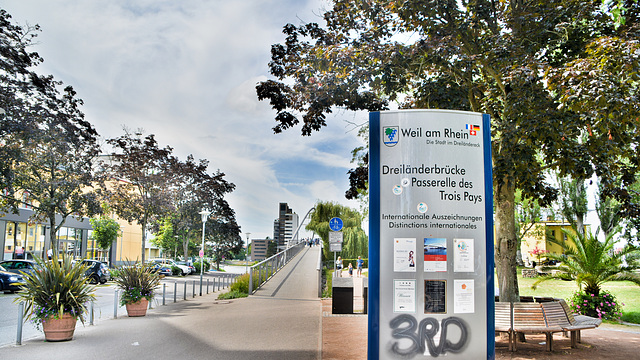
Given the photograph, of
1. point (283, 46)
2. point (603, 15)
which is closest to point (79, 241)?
point (283, 46)

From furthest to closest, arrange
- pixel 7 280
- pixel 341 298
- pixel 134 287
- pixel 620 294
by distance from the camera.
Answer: pixel 620 294 → pixel 7 280 → pixel 341 298 → pixel 134 287

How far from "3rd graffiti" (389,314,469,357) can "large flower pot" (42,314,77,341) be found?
704cm

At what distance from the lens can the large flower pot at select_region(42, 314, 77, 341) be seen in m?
8.55

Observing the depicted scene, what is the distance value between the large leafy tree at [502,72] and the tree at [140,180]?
850 inches

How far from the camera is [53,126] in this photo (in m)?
24.1

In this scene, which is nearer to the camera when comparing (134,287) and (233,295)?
(134,287)

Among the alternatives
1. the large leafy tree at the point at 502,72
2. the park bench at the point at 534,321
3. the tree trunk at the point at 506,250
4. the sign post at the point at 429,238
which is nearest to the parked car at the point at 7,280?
the large leafy tree at the point at 502,72

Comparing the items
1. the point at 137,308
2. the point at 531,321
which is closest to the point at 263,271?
the point at 137,308

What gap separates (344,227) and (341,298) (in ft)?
105

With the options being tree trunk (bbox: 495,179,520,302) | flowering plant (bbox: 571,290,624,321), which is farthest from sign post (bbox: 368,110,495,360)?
flowering plant (bbox: 571,290,624,321)

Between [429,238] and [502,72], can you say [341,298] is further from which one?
[429,238]

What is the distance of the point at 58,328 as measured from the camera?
8.60m

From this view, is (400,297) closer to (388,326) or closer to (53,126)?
(388,326)

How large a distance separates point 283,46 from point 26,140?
16284 mm
